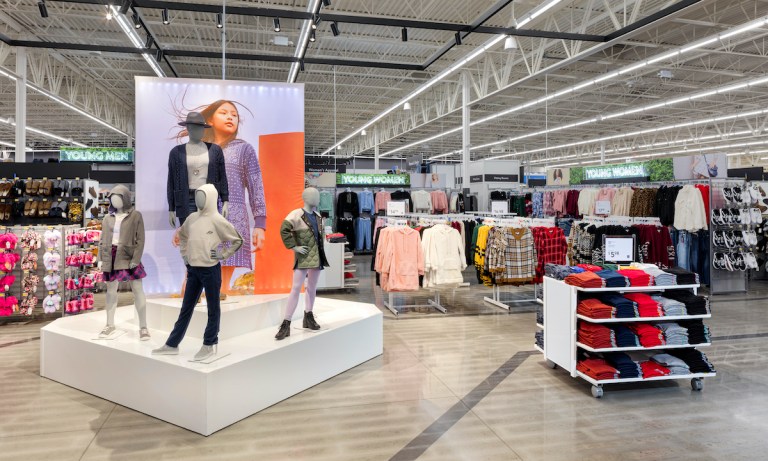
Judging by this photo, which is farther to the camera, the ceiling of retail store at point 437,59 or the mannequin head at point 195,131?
the ceiling of retail store at point 437,59

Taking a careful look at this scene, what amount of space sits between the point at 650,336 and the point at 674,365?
1.05 ft

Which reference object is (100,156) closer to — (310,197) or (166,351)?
(310,197)

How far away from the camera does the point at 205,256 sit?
3555mm

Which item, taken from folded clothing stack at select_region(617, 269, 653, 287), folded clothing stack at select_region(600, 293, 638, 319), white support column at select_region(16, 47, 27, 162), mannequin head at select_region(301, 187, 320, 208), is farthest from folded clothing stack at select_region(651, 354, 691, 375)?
white support column at select_region(16, 47, 27, 162)

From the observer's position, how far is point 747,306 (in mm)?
7699

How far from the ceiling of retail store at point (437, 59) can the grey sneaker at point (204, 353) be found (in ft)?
22.5

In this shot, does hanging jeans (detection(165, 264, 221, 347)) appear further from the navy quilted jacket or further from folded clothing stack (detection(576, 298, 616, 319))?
folded clothing stack (detection(576, 298, 616, 319))

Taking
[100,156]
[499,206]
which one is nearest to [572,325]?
[499,206]

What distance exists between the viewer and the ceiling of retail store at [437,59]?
33.4 ft

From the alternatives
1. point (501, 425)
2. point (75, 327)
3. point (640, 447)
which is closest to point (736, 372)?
point (640, 447)

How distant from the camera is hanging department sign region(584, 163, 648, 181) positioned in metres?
12.0

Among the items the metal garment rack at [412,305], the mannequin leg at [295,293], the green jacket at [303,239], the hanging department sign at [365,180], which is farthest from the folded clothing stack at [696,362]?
the hanging department sign at [365,180]

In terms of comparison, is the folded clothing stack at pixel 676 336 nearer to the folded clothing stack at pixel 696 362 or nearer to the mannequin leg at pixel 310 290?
the folded clothing stack at pixel 696 362

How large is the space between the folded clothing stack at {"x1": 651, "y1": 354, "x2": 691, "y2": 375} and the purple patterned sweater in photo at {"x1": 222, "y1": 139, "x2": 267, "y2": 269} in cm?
398
